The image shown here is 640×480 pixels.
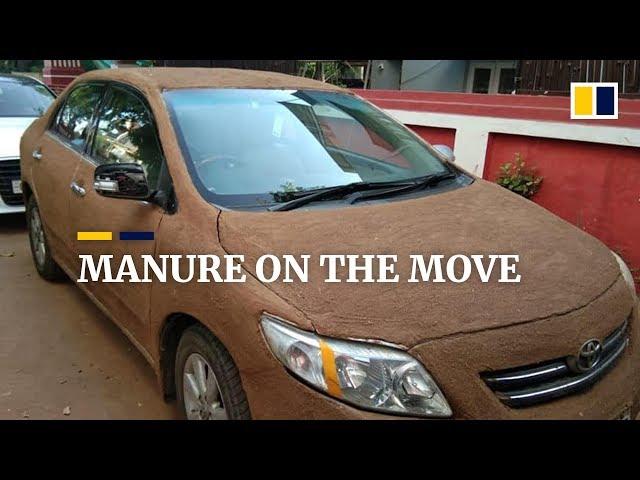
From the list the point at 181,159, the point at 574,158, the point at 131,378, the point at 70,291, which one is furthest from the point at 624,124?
the point at 70,291

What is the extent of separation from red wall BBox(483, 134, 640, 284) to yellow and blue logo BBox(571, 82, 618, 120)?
0.82 ft

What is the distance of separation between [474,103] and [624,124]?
1.66 m

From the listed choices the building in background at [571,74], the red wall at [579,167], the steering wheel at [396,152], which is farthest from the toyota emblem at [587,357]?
the building in background at [571,74]

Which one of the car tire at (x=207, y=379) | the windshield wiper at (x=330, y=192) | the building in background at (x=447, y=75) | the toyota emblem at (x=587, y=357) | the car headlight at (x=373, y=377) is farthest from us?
the building in background at (x=447, y=75)

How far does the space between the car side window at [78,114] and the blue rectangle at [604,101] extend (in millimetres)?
4047

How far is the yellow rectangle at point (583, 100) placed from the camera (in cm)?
481

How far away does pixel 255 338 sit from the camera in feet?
5.97

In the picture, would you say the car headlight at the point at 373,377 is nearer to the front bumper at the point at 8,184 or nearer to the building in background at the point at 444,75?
the front bumper at the point at 8,184

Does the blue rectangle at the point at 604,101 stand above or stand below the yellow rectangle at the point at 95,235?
above

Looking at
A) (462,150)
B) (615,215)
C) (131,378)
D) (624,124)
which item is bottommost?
(131,378)

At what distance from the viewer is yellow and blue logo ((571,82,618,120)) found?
4.65 m

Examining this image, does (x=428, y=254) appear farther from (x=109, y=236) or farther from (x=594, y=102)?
(x=594, y=102)

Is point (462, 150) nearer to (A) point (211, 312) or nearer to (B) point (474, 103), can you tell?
(B) point (474, 103)

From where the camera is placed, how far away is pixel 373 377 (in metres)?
1.68
